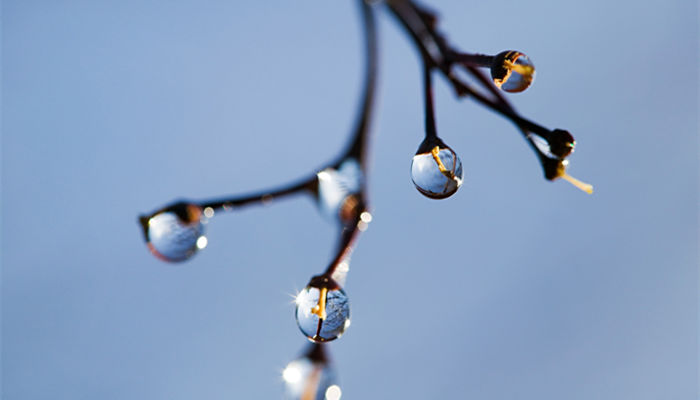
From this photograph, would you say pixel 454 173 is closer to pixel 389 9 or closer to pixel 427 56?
pixel 427 56

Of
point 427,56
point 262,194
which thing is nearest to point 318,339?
point 262,194

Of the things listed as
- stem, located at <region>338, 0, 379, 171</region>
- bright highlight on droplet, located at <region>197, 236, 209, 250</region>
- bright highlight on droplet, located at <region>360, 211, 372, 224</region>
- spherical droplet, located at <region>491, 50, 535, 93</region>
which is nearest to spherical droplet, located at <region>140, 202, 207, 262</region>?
bright highlight on droplet, located at <region>197, 236, 209, 250</region>

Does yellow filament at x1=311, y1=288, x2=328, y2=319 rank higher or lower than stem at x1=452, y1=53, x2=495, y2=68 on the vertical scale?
lower

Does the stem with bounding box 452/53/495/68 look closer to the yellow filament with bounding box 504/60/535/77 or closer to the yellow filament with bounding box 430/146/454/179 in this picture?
the yellow filament with bounding box 504/60/535/77

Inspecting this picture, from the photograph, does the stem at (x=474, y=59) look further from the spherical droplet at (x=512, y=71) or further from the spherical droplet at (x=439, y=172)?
the spherical droplet at (x=439, y=172)

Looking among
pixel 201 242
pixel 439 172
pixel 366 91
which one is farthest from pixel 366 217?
pixel 366 91

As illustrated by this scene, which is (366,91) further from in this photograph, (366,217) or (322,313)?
(322,313)
